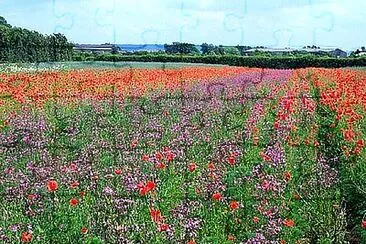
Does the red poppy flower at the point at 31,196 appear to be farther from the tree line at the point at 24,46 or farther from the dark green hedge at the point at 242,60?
the dark green hedge at the point at 242,60

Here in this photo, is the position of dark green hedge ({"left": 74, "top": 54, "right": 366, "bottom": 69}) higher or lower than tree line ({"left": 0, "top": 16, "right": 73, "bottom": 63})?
lower

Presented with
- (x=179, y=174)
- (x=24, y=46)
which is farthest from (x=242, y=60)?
(x=179, y=174)

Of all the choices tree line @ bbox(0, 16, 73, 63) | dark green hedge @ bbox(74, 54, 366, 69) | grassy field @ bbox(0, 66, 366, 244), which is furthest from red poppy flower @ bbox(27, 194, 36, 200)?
dark green hedge @ bbox(74, 54, 366, 69)

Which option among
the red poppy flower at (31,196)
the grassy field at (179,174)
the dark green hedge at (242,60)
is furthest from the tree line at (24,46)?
the red poppy flower at (31,196)

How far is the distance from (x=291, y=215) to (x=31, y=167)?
228 centimetres

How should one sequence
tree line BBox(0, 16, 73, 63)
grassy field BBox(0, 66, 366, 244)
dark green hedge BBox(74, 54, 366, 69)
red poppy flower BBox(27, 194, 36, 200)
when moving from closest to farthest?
grassy field BBox(0, 66, 366, 244) → red poppy flower BBox(27, 194, 36, 200) → tree line BBox(0, 16, 73, 63) → dark green hedge BBox(74, 54, 366, 69)

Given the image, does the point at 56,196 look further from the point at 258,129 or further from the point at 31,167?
the point at 258,129

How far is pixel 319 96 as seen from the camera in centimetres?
1253

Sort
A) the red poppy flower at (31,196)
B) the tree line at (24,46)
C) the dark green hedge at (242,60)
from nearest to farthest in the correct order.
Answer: the red poppy flower at (31,196) < the tree line at (24,46) < the dark green hedge at (242,60)

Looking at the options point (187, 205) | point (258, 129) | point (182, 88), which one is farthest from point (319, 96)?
point (187, 205)

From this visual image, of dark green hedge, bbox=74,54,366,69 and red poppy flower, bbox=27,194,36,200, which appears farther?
dark green hedge, bbox=74,54,366,69

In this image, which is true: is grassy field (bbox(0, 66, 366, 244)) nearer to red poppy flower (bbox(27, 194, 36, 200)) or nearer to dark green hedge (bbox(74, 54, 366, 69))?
red poppy flower (bbox(27, 194, 36, 200))

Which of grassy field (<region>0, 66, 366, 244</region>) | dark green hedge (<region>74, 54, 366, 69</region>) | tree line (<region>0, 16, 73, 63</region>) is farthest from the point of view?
dark green hedge (<region>74, 54, 366, 69</region>)

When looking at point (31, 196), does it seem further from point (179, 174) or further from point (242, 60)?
point (242, 60)
